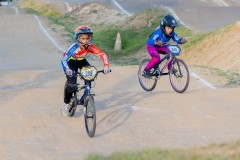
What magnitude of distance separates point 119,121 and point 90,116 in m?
1.14

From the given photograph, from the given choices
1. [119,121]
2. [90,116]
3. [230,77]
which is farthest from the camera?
[230,77]

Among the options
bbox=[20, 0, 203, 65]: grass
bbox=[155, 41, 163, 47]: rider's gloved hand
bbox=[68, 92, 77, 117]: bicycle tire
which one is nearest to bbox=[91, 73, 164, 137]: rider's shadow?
bbox=[68, 92, 77, 117]: bicycle tire

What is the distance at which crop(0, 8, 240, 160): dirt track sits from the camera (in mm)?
10172

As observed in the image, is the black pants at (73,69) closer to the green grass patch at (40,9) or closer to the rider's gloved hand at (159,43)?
Answer: the rider's gloved hand at (159,43)

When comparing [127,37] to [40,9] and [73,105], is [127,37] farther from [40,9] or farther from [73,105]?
[40,9]

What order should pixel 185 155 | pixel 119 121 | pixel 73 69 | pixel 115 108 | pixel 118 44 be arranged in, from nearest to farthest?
pixel 185 155 → pixel 73 69 → pixel 119 121 → pixel 115 108 → pixel 118 44

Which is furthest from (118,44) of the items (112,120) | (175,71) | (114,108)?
(112,120)

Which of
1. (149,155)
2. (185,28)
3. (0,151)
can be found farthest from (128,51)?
(149,155)

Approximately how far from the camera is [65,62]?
1094cm

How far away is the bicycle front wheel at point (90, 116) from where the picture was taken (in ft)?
34.4

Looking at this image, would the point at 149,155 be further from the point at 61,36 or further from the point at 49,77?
the point at 61,36

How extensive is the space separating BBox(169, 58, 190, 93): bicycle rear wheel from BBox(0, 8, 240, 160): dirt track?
0.58ft

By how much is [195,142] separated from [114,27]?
2171 cm

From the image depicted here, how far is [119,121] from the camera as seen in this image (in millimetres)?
11586
